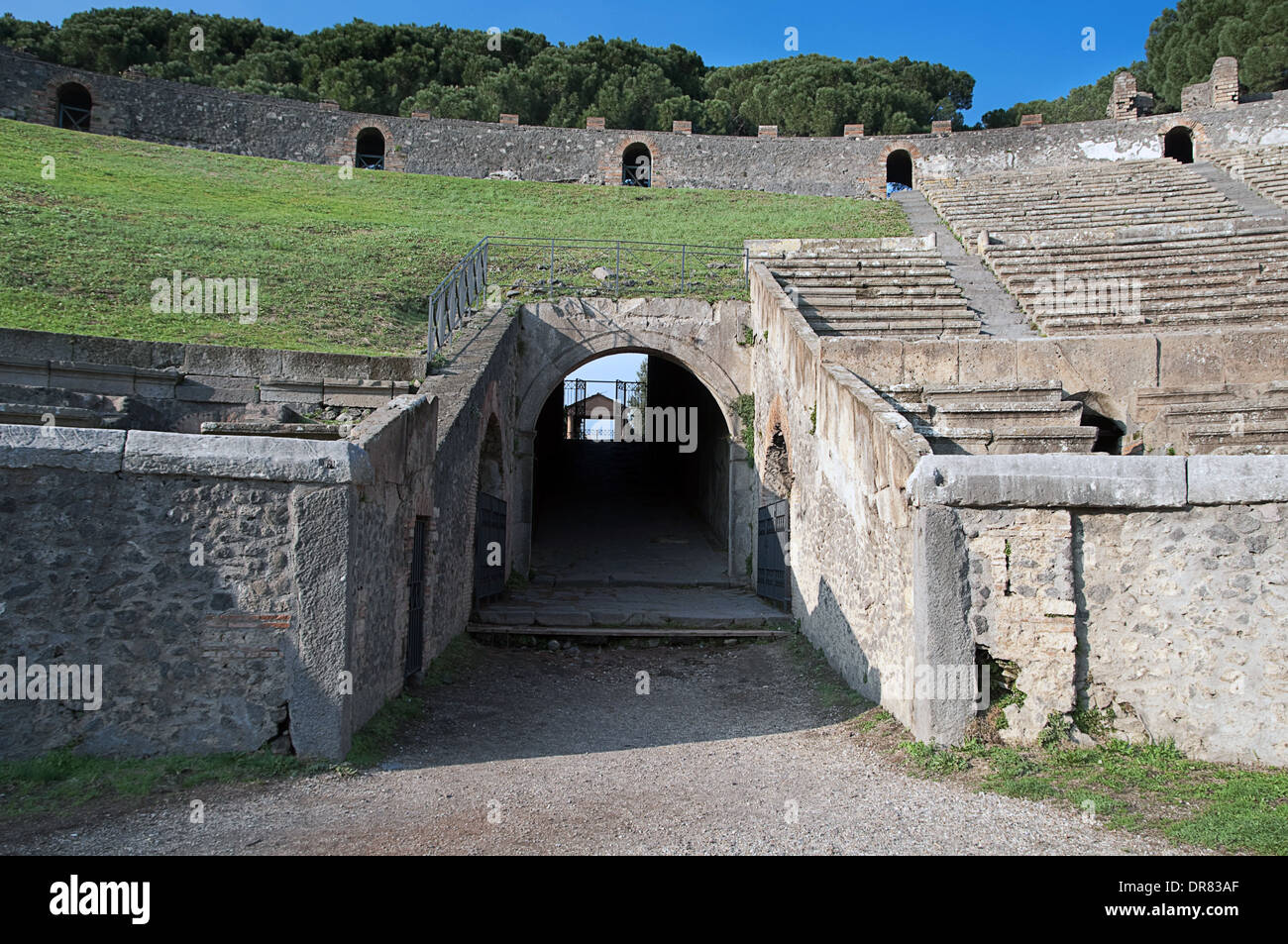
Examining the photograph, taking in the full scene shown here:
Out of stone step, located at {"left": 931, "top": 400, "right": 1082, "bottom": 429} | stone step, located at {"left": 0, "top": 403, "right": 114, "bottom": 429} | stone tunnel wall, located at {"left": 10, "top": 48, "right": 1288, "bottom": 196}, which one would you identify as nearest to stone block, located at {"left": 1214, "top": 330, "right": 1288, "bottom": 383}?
stone step, located at {"left": 931, "top": 400, "right": 1082, "bottom": 429}

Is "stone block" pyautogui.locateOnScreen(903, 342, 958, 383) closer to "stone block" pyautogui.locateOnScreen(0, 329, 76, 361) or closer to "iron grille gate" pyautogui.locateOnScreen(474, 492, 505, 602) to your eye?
"iron grille gate" pyautogui.locateOnScreen(474, 492, 505, 602)

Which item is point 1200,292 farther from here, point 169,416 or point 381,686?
point 169,416

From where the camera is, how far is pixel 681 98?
40.3 meters

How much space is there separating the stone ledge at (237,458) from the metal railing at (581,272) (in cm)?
622

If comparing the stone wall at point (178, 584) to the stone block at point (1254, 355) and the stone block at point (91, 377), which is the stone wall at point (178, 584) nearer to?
the stone block at point (91, 377)

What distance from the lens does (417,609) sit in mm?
7914

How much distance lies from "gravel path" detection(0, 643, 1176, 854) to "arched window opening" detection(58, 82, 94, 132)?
2889 centimetres

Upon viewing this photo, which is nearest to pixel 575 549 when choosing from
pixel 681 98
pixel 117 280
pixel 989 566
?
pixel 117 280

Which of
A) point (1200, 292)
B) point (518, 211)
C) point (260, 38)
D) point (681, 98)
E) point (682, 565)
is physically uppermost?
point (260, 38)

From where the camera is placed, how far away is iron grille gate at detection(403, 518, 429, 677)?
7.70 metres

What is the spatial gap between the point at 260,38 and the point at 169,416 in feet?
121

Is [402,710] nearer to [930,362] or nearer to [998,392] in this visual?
[998,392]

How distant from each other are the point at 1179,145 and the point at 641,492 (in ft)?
69.4

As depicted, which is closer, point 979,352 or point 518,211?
point 979,352
